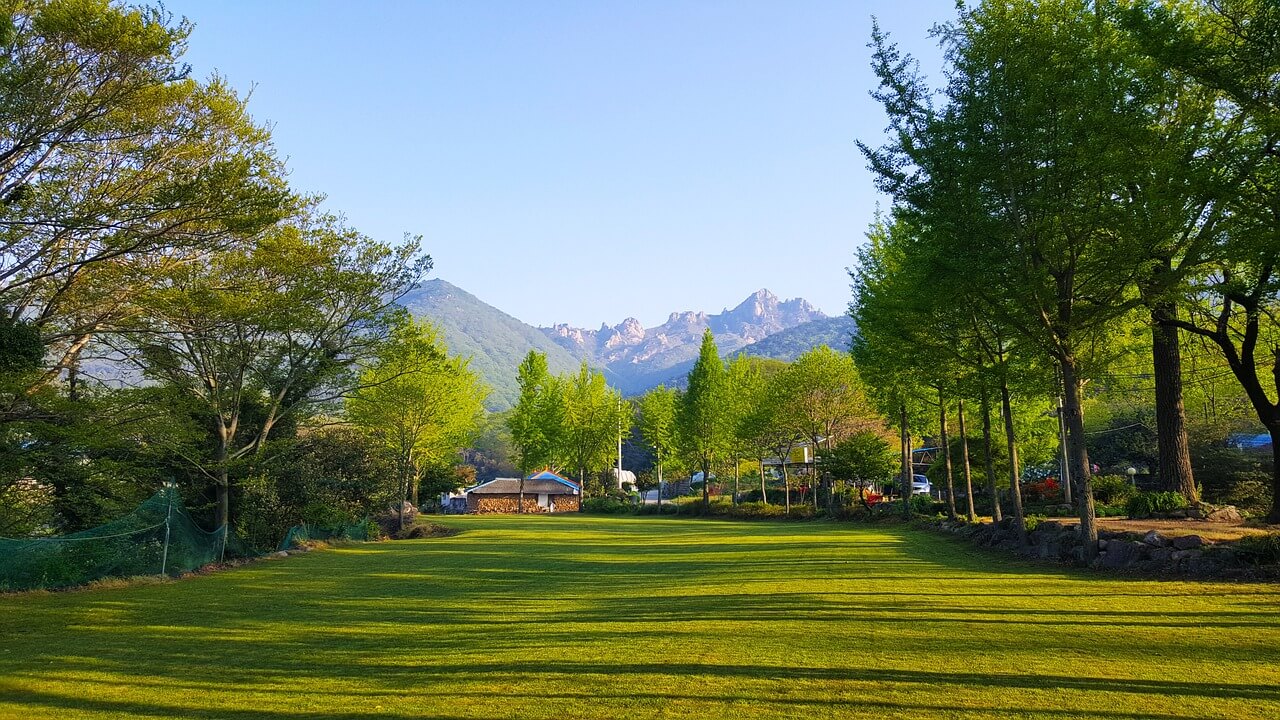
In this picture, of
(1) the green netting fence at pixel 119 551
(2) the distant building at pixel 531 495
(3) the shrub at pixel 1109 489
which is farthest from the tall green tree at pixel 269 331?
(2) the distant building at pixel 531 495

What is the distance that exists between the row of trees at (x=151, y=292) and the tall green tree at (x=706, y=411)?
80.9 ft

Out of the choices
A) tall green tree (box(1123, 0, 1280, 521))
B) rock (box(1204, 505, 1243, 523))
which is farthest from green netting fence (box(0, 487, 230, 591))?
rock (box(1204, 505, 1243, 523))

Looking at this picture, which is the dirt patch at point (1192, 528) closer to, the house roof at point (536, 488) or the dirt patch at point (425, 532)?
the dirt patch at point (425, 532)

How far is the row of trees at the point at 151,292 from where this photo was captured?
11.7 metres

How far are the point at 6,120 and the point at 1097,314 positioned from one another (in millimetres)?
17786

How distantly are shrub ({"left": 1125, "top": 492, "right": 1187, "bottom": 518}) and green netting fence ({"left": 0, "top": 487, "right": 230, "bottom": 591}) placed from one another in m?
20.3

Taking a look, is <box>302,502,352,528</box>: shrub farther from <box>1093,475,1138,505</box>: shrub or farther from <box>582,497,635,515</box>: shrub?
<box>582,497,635,515</box>: shrub

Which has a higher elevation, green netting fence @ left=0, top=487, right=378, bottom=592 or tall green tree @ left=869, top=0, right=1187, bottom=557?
tall green tree @ left=869, top=0, right=1187, bottom=557

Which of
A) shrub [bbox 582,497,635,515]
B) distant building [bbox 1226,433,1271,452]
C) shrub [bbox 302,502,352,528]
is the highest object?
distant building [bbox 1226,433,1271,452]

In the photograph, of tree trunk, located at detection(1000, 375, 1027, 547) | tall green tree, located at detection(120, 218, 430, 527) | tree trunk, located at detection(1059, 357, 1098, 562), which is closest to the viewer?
tree trunk, located at detection(1059, 357, 1098, 562)

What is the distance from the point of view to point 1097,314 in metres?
12.0

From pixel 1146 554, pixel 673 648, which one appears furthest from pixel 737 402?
pixel 673 648

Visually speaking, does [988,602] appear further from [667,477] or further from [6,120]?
[667,477]

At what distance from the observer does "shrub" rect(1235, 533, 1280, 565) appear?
9602 millimetres
